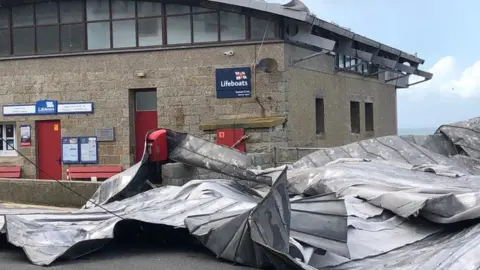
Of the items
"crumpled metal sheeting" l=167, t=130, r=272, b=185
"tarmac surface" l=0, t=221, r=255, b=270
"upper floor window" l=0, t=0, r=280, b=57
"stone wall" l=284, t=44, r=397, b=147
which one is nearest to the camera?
"tarmac surface" l=0, t=221, r=255, b=270

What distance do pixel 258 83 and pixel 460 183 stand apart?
29.1ft

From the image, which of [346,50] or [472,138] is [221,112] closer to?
[346,50]

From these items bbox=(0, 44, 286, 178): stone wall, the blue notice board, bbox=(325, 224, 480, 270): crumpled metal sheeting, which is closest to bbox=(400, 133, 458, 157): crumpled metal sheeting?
bbox=(0, 44, 286, 178): stone wall

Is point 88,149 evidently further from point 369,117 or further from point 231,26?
point 369,117

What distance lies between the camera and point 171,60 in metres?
17.6

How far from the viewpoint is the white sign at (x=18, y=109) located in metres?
19.0

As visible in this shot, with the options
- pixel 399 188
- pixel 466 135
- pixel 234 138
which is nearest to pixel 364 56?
pixel 234 138

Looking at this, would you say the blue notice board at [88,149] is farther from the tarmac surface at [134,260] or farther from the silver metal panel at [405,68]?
the silver metal panel at [405,68]

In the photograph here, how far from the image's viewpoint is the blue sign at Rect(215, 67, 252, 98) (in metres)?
17.0

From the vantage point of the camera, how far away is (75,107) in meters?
18.6

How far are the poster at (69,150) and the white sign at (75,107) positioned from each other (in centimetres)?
83

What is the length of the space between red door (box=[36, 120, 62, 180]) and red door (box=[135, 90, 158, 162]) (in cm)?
254

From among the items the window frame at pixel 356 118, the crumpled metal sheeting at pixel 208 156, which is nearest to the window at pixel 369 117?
the window frame at pixel 356 118

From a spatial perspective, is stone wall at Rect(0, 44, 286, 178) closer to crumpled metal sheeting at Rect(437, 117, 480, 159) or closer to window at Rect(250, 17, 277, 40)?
window at Rect(250, 17, 277, 40)
